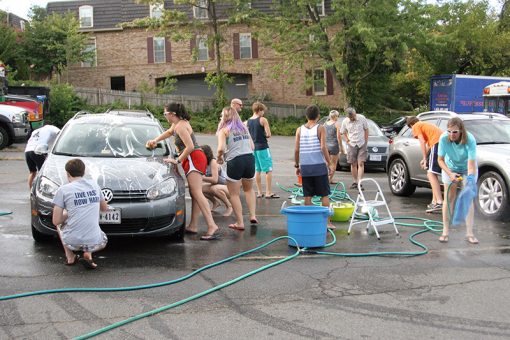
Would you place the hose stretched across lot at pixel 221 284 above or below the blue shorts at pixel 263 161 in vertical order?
below

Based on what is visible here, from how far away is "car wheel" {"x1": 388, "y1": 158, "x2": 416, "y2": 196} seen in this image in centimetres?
1125

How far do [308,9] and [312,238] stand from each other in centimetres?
2849

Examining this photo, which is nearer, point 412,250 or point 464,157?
point 412,250

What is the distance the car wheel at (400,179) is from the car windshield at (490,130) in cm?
164

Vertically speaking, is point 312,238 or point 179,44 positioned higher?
point 179,44

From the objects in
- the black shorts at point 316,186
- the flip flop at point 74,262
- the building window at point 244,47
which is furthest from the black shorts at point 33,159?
the building window at point 244,47

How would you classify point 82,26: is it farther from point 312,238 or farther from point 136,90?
point 312,238

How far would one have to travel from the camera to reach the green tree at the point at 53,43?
121 ft

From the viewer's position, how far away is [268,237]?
7.50 metres

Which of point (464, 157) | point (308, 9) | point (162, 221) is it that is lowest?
point (162, 221)

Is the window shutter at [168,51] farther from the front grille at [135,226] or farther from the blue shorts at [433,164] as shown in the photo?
the front grille at [135,226]

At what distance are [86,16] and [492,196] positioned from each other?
37839 mm

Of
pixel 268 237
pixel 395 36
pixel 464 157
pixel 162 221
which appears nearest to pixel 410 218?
pixel 464 157

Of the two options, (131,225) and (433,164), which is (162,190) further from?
(433,164)
